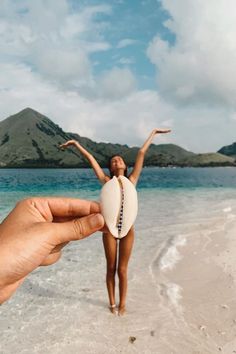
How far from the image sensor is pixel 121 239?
22.9 feet

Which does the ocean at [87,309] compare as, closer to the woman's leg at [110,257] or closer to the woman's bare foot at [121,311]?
the woman's bare foot at [121,311]

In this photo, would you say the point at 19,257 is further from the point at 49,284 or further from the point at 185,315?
the point at 49,284

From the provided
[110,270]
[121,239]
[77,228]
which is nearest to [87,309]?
[110,270]

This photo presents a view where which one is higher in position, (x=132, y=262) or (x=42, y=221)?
(x=42, y=221)

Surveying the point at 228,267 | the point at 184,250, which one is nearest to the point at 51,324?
the point at 228,267

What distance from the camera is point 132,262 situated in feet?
37.1

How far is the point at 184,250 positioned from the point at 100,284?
164 inches

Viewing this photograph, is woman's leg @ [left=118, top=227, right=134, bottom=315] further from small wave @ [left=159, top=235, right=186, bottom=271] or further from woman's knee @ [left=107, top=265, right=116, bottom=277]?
small wave @ [left=159, top=235, right=186, bottom=271]

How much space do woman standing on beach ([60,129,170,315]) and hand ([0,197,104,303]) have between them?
2876mm

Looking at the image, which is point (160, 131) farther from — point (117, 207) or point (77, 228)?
point (77, 228)

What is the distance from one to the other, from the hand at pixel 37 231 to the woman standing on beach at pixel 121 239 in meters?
2.88

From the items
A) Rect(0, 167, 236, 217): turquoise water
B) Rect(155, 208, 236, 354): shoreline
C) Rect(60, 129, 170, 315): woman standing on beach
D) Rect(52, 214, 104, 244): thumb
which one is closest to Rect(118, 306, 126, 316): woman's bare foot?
Answer: Rect(60, 129, 170, 315): woman standing on beach

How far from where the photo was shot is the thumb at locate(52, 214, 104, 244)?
267 centimetres

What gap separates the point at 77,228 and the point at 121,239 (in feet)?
14.3
